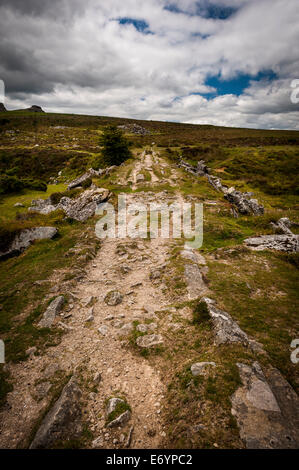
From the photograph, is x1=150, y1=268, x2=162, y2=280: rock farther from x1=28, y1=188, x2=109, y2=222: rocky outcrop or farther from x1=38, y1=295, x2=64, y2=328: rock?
x1=28, y1=188, x2=109, y2=222: rocky outcrop

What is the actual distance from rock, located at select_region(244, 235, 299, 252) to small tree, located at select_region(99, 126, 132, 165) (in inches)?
1454

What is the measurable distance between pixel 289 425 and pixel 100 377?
580 centimetres

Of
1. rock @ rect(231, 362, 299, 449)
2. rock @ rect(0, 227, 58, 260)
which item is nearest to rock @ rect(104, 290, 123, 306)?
rock @ rect(231, 362, 299, 449)

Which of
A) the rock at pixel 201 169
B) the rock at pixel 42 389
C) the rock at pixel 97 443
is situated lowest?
the rock at pixel 97 443

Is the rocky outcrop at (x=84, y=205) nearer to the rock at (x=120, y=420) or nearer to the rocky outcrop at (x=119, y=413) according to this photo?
the rocky outcrop at (x=119, y=413)

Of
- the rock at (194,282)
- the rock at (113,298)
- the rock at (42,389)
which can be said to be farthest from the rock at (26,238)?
the rock at (42,389)

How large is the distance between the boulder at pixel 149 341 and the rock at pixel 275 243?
10891mm

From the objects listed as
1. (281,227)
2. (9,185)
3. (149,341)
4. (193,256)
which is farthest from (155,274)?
(9,185)

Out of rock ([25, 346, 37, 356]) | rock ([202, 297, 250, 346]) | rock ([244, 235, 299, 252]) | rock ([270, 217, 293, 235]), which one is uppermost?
rock ([270, 217, 293, 235])

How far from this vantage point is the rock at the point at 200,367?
6767mm

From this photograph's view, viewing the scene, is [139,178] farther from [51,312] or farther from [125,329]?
[125,329]

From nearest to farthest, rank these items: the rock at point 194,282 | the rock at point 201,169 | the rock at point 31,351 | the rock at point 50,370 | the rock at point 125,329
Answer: the rock at point 50,370 → the rock at point 31,351 → the rock at point 125,329 → the rock at point 194,282 → the rock at point 201,169

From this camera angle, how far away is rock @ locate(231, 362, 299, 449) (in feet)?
16.2
